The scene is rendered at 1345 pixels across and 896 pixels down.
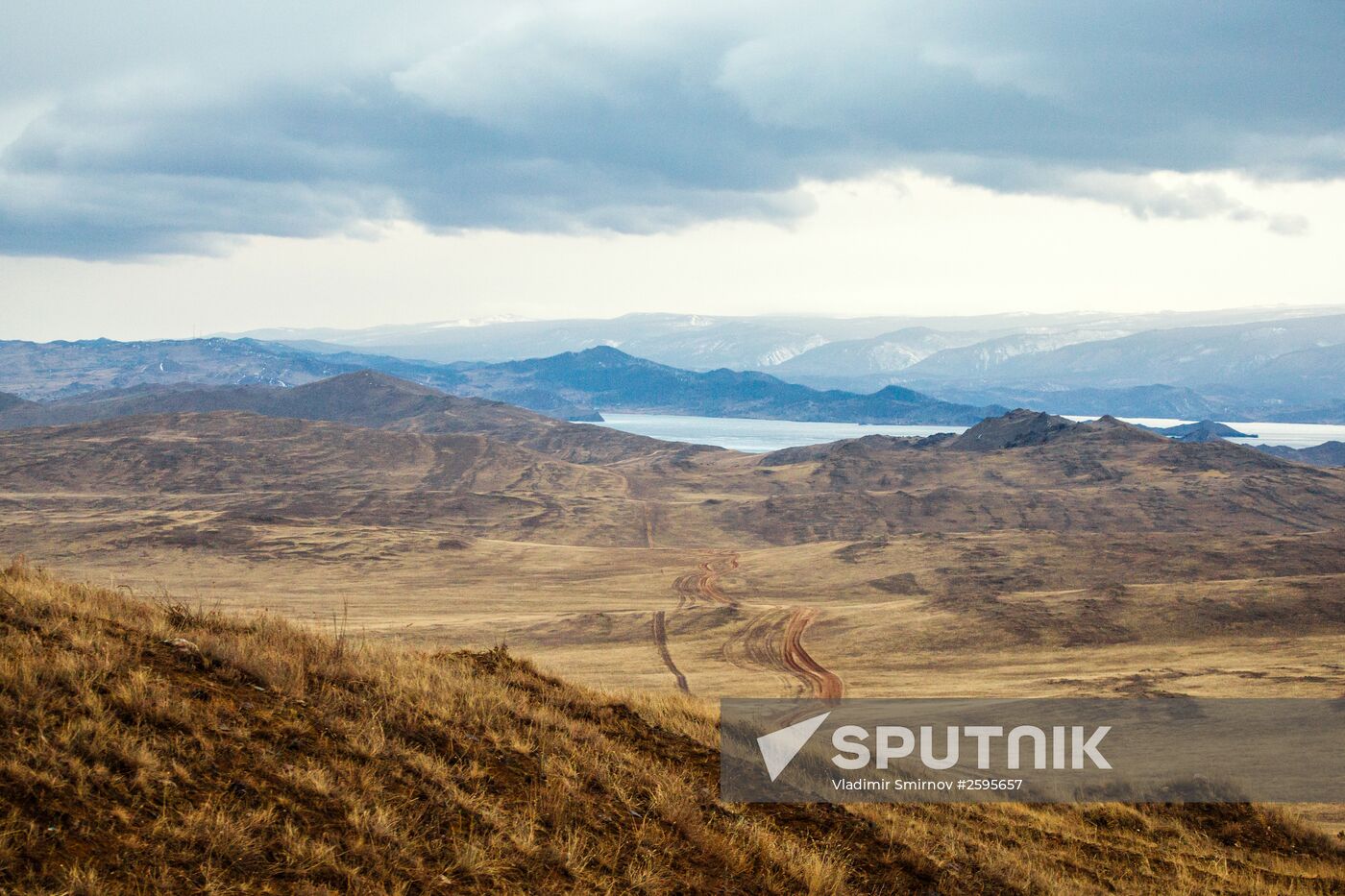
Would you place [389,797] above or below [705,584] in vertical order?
above

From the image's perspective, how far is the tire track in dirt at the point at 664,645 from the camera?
1195 inches

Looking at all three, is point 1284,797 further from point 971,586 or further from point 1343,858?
point 971,586

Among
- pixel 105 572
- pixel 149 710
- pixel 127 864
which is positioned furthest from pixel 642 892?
pixel 105 572

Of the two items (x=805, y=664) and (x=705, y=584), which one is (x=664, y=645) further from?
(x=705, y=584)

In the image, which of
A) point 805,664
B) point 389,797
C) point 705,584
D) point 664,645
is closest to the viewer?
point 389,797

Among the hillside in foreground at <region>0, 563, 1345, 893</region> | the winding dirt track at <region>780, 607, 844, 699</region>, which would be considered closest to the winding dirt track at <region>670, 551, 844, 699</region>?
the winding dirt track at <region>780, 607, 844, 699</region>

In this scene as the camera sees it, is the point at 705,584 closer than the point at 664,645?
No

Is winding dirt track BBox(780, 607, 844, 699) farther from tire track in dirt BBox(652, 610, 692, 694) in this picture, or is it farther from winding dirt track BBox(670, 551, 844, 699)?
tire track in dirt BBox(652, 610, 692, 694)

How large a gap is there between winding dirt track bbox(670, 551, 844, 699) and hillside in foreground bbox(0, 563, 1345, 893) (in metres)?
18.5

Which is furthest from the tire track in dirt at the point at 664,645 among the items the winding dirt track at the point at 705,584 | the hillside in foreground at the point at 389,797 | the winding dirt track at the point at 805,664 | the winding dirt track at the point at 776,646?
the hillside in foreground at the point at 389,797

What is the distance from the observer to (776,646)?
3606 centimetres

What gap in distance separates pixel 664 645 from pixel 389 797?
3084 cm

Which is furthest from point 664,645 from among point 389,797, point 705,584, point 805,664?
point 389,797

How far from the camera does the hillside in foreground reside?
550cm
